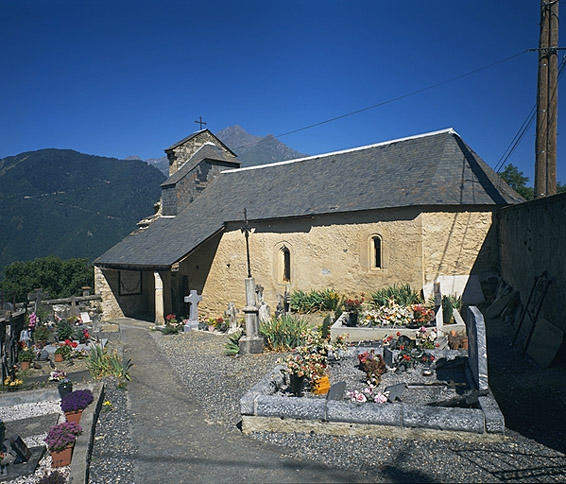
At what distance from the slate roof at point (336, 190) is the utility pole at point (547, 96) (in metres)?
2.30

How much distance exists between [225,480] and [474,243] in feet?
39.9

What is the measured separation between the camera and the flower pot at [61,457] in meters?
5.66

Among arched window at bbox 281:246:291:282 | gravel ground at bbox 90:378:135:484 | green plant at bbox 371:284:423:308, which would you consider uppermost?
arched window at bbox 281:246:291:282

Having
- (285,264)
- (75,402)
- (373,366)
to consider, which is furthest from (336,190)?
(75,402)

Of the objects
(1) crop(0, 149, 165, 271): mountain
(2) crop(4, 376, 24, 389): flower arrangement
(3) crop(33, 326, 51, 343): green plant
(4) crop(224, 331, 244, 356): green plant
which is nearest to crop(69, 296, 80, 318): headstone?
(3) crop(33, 326, 51, 343): green plant

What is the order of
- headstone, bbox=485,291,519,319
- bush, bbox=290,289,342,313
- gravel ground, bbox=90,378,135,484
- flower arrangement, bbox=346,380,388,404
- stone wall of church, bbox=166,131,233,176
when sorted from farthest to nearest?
stone wall of church, bbox=166,131,233,176, bush, bbox=290,289,342,313, headstone, bbox=485,291,519,319, flower arrangement, bbox=346,380,388,404, gravel ground, bbox=90,378,135,484

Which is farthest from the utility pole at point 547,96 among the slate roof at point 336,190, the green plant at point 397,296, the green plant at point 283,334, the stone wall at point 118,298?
the stone wall at point 118,298

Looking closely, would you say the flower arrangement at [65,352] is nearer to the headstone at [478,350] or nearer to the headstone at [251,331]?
the headstone at [251,331]

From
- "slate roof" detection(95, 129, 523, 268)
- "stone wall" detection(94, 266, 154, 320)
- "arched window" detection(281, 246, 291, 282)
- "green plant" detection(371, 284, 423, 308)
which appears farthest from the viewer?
"stone wall" detection(94, 266, 154, 320)

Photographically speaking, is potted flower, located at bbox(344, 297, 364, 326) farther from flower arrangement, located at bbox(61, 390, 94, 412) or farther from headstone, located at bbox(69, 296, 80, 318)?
headstone, located at bbox(69, 296, 80, 318)

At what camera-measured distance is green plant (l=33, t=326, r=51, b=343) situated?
13398 millimetres

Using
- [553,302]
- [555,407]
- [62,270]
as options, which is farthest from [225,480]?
[62,270]

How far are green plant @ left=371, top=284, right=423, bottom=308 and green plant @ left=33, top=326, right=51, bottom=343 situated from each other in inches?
413

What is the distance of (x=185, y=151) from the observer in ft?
82.7
